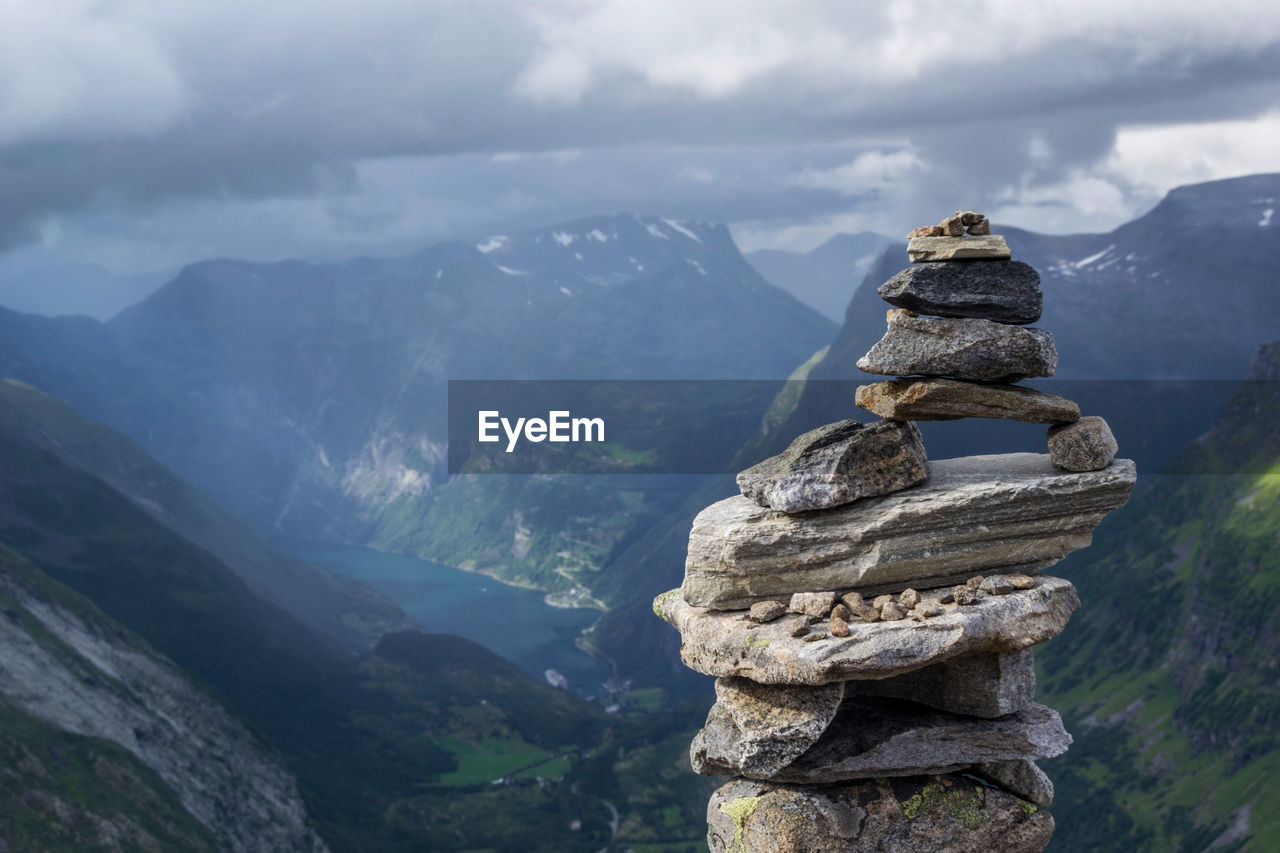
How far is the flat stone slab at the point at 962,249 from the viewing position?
3400 cm

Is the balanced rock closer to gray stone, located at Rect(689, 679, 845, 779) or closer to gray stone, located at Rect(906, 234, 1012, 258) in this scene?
gray stone, located at Rect(906, 234, 1012, 258)

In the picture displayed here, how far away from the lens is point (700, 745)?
3400 centimetres

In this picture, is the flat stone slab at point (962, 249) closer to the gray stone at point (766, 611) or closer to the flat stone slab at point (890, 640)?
the flat stone slab at point (890, 640)

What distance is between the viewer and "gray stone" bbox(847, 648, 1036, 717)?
109 feet

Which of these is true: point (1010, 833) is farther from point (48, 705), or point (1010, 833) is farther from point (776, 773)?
point (48, 705)

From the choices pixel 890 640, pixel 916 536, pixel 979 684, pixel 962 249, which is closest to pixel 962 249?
pixel 962 249

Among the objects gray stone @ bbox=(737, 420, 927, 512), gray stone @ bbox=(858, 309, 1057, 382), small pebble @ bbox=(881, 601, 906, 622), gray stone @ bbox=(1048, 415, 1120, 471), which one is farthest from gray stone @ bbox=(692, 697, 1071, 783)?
gray stone @ bbox=(858, 309, 1057, 382)

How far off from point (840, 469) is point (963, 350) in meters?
5.37

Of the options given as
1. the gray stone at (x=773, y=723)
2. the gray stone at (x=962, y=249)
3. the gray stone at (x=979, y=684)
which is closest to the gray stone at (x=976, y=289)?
the gray stone at (x=962, y=249)

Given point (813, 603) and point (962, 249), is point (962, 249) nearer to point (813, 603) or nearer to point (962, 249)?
point (962, 249)

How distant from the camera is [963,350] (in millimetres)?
33750

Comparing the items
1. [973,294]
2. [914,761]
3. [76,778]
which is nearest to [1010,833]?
[914,761]

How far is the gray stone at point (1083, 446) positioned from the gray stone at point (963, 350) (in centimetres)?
196

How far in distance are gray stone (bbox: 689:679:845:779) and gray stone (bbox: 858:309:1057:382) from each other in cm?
1005
